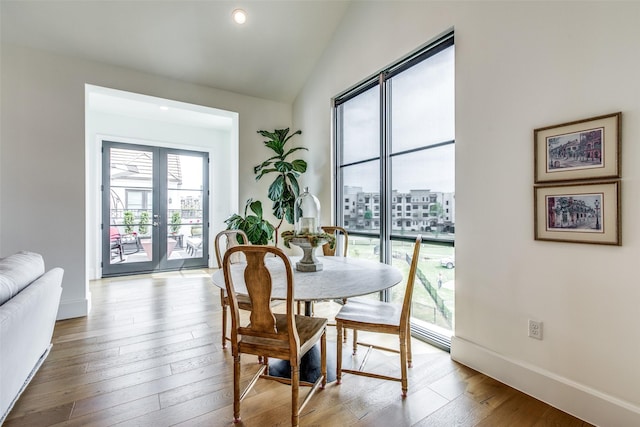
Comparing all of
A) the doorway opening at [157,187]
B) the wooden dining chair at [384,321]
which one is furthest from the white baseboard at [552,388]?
the doorway opening at [157,187]

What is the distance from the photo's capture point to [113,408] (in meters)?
1.72

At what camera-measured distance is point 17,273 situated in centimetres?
179

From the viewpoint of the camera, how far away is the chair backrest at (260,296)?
1410mm

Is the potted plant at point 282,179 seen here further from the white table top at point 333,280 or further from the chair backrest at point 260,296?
the chair backrest at point 260,296

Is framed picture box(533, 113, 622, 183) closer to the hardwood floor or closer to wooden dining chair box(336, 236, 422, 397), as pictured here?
wooden dining chair box(336, 236, 422, 397)

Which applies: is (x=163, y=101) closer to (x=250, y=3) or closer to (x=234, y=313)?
(x=250, y=3)

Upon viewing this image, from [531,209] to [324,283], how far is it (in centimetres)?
140

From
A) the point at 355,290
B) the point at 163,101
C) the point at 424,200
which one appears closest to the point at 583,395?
the point at 355,290

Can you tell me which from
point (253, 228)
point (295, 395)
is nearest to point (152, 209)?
point (253, 228)

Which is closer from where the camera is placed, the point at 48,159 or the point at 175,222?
the point at 48,159

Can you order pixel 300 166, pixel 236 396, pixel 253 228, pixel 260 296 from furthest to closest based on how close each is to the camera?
pixel 300 166 → pixel 253 228 → pixel 236 396 → pixel 260 296

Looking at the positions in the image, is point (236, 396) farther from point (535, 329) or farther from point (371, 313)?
point (535, 329)

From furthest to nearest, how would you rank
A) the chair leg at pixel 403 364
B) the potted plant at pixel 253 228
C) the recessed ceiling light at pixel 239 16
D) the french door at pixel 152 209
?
the french door at pixel 152 209
the potted plant at pixel 253 228
the recessed ceiling light at pixel 239 16
the chair leg at pixel 403 364

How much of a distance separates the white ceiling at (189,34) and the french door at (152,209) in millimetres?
2229
